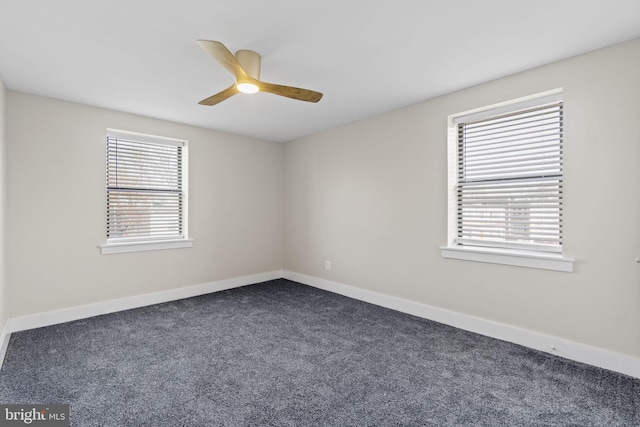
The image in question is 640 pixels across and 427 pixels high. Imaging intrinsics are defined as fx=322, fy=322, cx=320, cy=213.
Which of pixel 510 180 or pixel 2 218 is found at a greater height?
pixel 510 180

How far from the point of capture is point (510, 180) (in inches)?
114

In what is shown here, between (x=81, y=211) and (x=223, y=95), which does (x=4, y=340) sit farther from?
(x=223, y=95)

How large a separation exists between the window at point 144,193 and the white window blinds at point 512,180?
11.5ft

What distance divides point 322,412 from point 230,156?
379 centimetres

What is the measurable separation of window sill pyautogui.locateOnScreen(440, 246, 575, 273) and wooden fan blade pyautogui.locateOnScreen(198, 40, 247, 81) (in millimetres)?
2534

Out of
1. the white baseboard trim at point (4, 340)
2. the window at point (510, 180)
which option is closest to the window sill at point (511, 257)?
the window at point (510, 180)

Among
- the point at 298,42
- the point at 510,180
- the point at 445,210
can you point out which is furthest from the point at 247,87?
the point at 510,180

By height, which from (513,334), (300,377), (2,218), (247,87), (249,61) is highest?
(249,61)

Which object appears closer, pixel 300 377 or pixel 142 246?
pixel 300 377

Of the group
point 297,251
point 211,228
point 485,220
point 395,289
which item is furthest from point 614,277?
point 211,228

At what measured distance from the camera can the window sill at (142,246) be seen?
3.70m

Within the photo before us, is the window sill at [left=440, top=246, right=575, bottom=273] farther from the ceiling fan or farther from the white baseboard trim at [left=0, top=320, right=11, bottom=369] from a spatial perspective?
the white baseboard trim at [left=0, top=320, right=11, bottom=369]

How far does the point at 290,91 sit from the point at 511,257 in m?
2.37

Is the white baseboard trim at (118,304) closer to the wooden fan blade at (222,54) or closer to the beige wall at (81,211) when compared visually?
the beige wall at (81,211)
